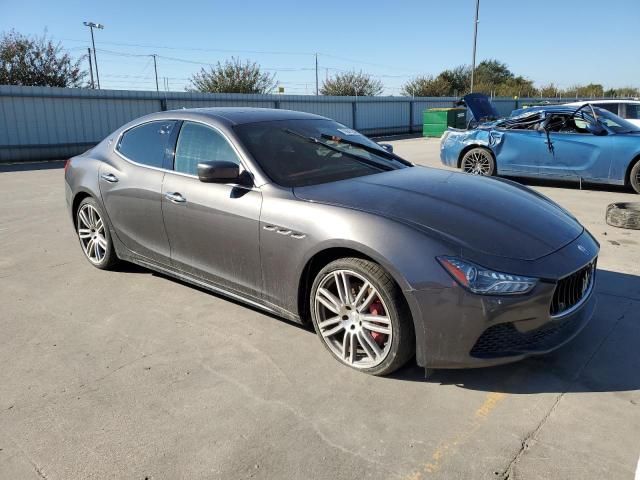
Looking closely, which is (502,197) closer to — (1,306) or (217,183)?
(217,183)

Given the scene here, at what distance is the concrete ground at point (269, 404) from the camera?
236 centimetres

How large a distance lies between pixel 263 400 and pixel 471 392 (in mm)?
1174

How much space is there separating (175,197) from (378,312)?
1.93 m

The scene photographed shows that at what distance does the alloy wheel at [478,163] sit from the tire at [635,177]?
234cm

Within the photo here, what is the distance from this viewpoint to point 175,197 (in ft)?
13.1

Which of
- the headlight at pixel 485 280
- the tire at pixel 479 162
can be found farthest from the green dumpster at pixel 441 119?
the headlight at pixel 485 280

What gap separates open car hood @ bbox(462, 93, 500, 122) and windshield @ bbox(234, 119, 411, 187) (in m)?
8.61

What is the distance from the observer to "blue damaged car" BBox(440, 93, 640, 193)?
854 centimetres

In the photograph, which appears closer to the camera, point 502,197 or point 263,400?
point 263,400

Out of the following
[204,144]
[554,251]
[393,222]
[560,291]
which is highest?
[204,144]

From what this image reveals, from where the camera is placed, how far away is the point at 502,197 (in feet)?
11.6

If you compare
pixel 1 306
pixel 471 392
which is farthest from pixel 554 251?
pixel 1 306

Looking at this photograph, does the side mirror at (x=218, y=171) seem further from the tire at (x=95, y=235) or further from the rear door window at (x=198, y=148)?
the tire at (x=95, y=235)

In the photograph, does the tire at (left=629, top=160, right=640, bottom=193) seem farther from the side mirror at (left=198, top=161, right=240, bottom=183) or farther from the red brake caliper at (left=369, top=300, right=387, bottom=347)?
the side mirror at (left=198, top=161, right=240, bottom=183)
